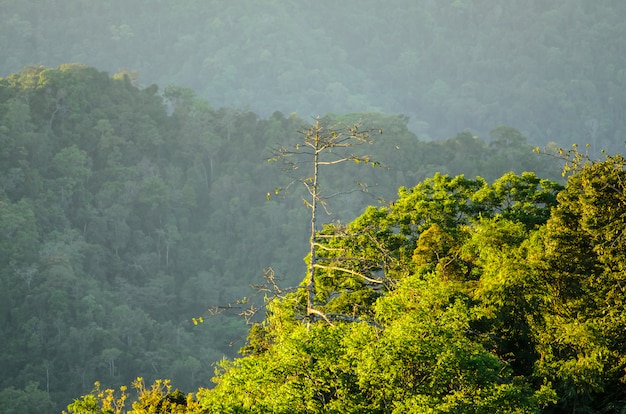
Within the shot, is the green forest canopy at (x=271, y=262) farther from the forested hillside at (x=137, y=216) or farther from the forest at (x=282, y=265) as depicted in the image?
the forested hillside at (x=137, y=216)

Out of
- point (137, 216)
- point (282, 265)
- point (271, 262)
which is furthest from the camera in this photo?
point (271, 262)

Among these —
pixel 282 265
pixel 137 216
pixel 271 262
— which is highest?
pixel 137 216

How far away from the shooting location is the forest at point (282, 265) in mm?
20234

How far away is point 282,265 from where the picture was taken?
399 ft

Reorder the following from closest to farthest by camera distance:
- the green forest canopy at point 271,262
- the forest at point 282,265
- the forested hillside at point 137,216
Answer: the forest at point 282,265 → the green forest canopy at point 271,262 → the forested hillside at point 137,216

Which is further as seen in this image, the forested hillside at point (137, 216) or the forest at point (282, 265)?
the forested hillside at point (137, 216)

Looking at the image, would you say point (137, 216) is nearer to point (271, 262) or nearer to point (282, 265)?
point (271, 262)

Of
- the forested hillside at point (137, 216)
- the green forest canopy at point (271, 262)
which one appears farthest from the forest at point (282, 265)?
the forested hillside at point (137, 216)

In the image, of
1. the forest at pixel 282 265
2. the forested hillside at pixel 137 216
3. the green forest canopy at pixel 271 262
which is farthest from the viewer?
the forested hillside at pixel 137 216

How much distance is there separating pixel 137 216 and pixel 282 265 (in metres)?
19.1

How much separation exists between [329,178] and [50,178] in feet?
120

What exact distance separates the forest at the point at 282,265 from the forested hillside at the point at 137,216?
0.90 feet

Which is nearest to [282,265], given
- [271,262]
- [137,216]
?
[271,262]

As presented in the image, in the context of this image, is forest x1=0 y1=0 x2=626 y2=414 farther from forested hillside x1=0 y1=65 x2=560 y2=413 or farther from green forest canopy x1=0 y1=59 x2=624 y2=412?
forested hillside x1=0 y1=65 x2=560 y2=413
